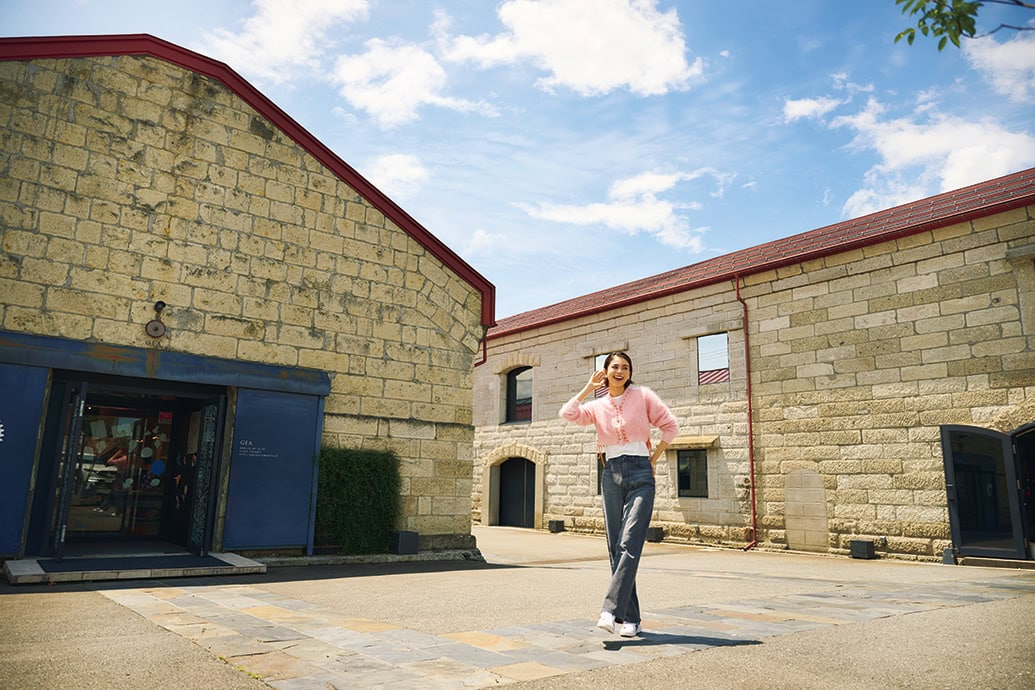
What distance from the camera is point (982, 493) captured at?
10469 millimetres

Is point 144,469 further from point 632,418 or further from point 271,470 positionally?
point 632,418

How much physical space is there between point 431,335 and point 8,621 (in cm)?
661

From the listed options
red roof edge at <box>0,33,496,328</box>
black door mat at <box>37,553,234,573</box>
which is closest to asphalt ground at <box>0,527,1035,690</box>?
black door mat at <box>37,553,234,573</box>

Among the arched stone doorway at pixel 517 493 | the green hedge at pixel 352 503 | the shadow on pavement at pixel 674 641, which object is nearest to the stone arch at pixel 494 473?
the arched stone doorway at pixel 517 493

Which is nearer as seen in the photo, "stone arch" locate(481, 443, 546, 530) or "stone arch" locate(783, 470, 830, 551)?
"stone arch" locate(783, 470, 830, 551)

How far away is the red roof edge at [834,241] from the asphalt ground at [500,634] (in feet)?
20.1

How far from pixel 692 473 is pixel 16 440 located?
11.8m

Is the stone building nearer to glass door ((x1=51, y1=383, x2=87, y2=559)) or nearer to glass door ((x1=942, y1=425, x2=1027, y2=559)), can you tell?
glass door ((x1=942, y1=425, x2=1027, y2=559))

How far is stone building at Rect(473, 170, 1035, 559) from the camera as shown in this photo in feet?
34.1

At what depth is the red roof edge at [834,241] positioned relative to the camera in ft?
35.7

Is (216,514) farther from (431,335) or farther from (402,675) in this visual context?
(402,675)

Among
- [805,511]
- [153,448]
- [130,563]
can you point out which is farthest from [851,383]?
[153,448]

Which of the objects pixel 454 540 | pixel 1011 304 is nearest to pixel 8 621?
pixel 454 540

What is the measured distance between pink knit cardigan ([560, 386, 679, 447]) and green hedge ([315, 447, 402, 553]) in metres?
5.48
